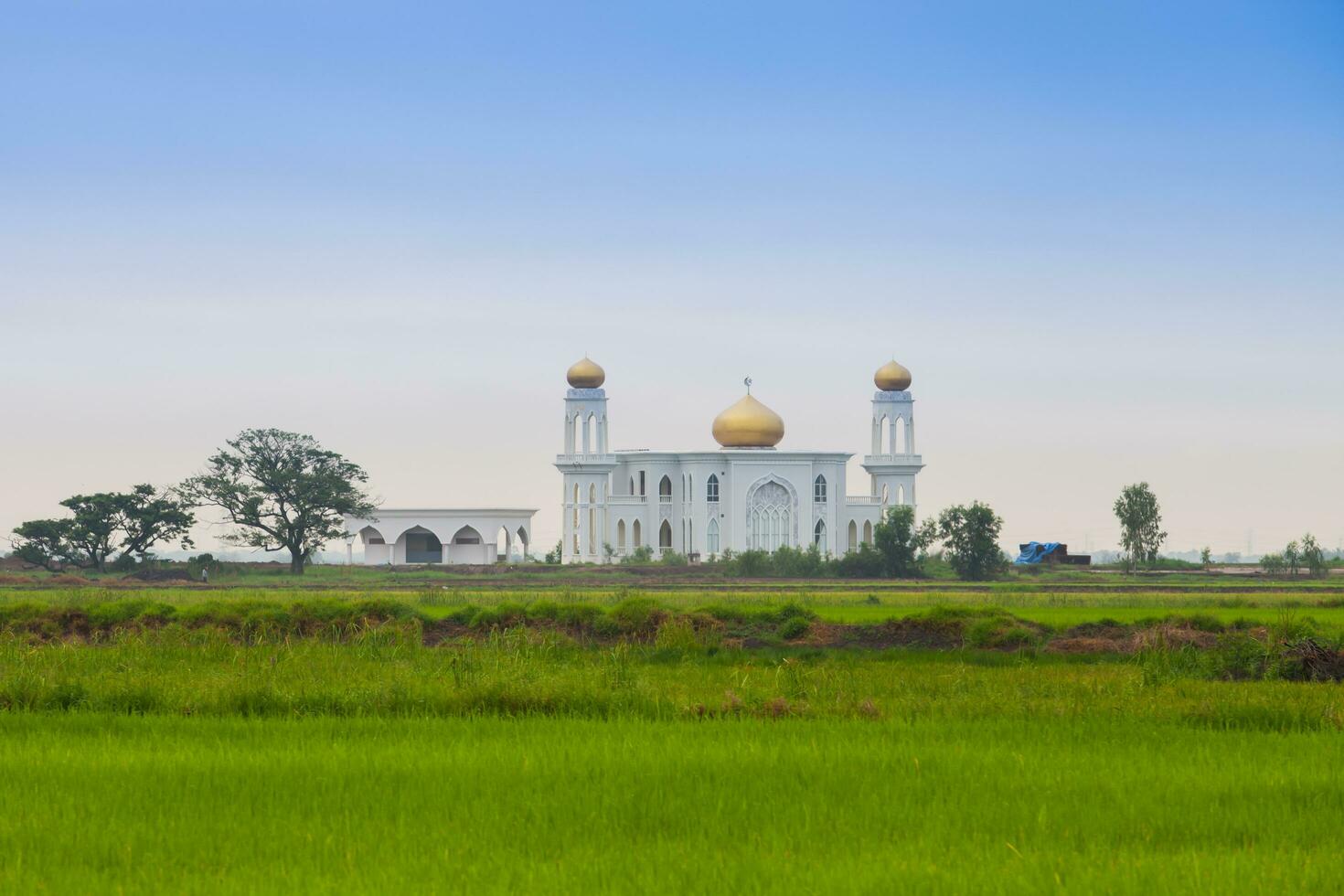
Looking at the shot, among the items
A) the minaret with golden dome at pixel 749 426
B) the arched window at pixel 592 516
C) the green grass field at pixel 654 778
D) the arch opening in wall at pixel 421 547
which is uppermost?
the minaret with golden dome at pixel 749 426

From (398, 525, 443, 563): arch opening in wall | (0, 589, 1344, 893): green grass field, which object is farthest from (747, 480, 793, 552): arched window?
(0, 589, 1344, 893): green grass field

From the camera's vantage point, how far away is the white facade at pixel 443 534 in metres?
70.9

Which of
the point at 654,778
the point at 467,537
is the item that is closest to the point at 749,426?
the point at 467,537

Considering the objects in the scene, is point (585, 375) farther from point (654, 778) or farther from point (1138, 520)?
point (654, 778)

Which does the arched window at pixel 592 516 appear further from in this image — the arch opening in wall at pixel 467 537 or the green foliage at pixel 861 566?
the green foliage at pixel 861 566

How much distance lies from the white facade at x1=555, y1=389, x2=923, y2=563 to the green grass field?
171 ft

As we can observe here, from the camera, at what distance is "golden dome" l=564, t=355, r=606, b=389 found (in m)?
73.5

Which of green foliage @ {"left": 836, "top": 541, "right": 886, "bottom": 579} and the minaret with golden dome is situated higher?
the minaret with golden dome

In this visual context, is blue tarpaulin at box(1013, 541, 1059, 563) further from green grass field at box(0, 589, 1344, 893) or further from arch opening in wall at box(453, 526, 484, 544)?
green grass field at box(0, 589, 1344, 893)

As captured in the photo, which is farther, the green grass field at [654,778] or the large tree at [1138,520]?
the large tree at [1138,520]

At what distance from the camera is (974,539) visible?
6338cm

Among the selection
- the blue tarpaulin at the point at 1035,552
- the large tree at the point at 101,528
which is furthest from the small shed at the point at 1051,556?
the large tree at the point at 101,528


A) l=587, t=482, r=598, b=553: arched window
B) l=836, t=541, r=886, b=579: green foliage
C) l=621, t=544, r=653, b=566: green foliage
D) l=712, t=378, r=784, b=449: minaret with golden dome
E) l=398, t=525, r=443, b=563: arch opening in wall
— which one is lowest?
l=836, t=541, r=886, b=579: green foliage

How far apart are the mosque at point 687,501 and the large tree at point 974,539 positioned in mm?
7551
